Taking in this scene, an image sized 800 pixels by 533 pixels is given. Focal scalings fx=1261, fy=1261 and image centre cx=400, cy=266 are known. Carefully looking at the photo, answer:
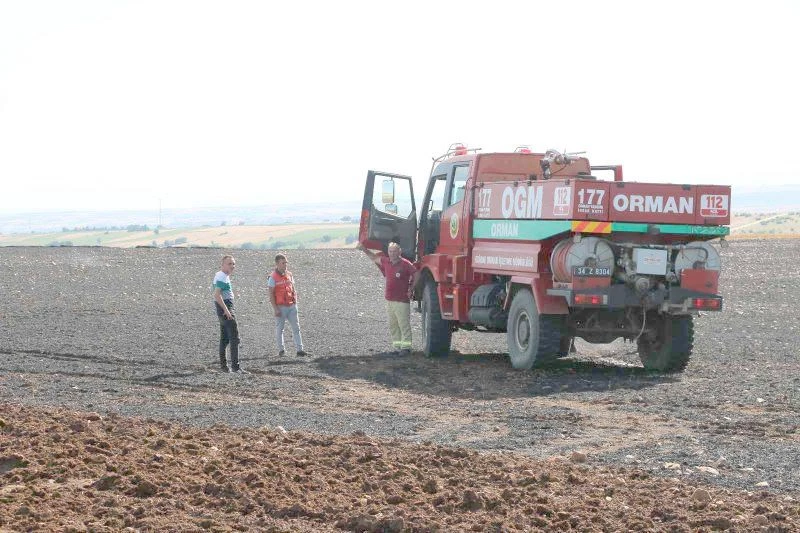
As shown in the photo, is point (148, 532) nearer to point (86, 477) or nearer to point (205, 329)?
point (86, 477)

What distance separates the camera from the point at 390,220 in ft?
67.9

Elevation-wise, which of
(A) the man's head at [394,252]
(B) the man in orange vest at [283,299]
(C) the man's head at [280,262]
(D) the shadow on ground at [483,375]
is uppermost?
(A) the man's head at [394,252]

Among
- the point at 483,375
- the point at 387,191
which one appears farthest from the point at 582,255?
the point at 387,191

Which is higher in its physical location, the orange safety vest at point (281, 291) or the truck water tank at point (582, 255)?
the truck water tank at point (582, 255)

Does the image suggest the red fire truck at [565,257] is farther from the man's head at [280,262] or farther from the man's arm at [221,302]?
the man's arm at [221,302]

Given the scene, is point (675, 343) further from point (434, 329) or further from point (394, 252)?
point (394, 252)

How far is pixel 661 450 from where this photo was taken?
11.2m

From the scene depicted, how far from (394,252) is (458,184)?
4.75 ft

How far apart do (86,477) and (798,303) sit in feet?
79.2

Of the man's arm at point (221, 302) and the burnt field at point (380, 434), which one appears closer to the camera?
the burnt field at point (380, 434)

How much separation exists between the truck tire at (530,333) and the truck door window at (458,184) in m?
2.19

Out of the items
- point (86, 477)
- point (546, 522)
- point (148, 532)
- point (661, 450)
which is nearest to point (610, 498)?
point (546, 522)

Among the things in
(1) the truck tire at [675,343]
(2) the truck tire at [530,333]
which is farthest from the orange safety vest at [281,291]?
(1) the truck tire at [675,343]

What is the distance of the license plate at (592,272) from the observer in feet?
53.0
